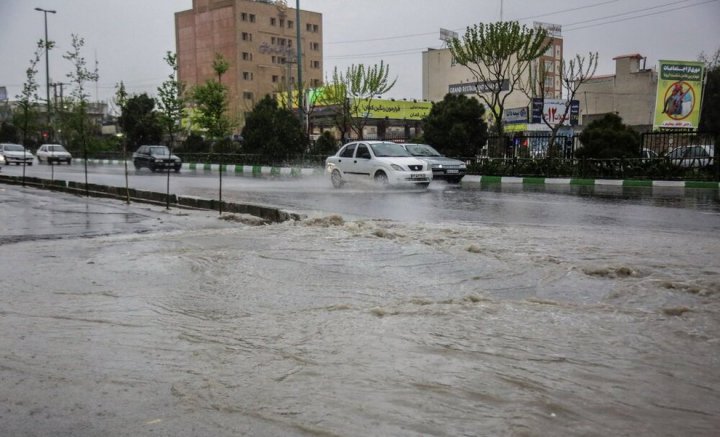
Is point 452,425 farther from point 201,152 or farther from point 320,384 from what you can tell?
point 201,152

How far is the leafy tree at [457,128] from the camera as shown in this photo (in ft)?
86.1

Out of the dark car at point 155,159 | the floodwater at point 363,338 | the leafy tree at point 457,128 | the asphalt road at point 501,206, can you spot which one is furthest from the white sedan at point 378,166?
the dark car at point 155,159

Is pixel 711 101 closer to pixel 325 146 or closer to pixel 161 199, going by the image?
pixel 325 146

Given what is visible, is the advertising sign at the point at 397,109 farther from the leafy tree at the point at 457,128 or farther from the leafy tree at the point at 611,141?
the leafy tree at the point at 611,141

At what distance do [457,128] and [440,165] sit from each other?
5.79 m

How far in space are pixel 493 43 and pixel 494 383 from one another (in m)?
26.3

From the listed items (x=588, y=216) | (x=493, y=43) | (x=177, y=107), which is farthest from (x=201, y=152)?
(x=588, y=216)

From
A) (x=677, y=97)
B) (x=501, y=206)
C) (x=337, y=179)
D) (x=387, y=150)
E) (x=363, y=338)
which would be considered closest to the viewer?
(x=363, y=338)

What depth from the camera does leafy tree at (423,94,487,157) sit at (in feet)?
86.1

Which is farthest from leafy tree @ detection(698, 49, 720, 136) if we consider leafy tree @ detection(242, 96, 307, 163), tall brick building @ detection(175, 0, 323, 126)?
tall brick building @ detection(175, 0, 323, 126)

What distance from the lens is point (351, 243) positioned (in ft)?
27.6

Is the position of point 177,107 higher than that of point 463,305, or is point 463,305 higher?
point 177,107

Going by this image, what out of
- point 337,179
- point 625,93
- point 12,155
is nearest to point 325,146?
point 337,179

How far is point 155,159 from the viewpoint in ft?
107
